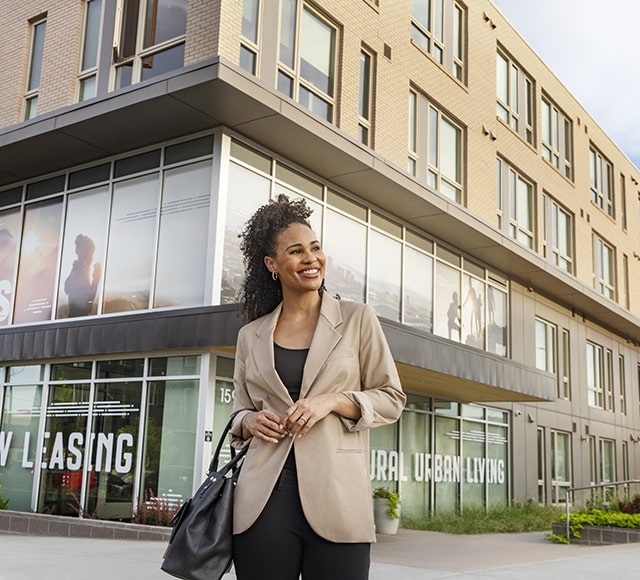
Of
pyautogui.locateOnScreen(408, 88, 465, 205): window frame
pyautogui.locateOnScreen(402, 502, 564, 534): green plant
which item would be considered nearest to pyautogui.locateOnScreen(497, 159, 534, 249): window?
pyautogui.locateOnScreen(408, 88, 465, 205): window frame

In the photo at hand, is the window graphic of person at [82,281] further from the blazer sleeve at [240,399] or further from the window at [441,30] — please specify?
the blazer sleeve at [240,399]

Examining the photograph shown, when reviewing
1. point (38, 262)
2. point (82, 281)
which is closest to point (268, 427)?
point (82, 281)

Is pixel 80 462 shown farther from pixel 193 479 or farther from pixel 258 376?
pixel 258 376

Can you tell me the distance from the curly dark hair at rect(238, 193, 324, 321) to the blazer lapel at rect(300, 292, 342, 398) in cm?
26

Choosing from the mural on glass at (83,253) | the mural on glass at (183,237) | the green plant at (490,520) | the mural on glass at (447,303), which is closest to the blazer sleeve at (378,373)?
the mural on glass at (183,237)

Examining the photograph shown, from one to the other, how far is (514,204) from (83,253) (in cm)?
1246

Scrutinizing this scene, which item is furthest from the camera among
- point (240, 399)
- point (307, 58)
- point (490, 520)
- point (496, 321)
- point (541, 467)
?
point (541, 467)

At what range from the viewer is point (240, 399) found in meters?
2.59

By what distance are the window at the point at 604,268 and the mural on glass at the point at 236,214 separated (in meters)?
17.1

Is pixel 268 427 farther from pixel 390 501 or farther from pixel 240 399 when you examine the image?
pixel 390 501

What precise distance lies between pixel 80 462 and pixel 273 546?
40.9ft

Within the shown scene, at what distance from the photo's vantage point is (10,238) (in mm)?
16422

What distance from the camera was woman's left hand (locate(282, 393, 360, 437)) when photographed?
225 centimetres

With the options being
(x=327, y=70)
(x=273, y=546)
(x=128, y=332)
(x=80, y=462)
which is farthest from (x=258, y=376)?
(x=327, y=70)
